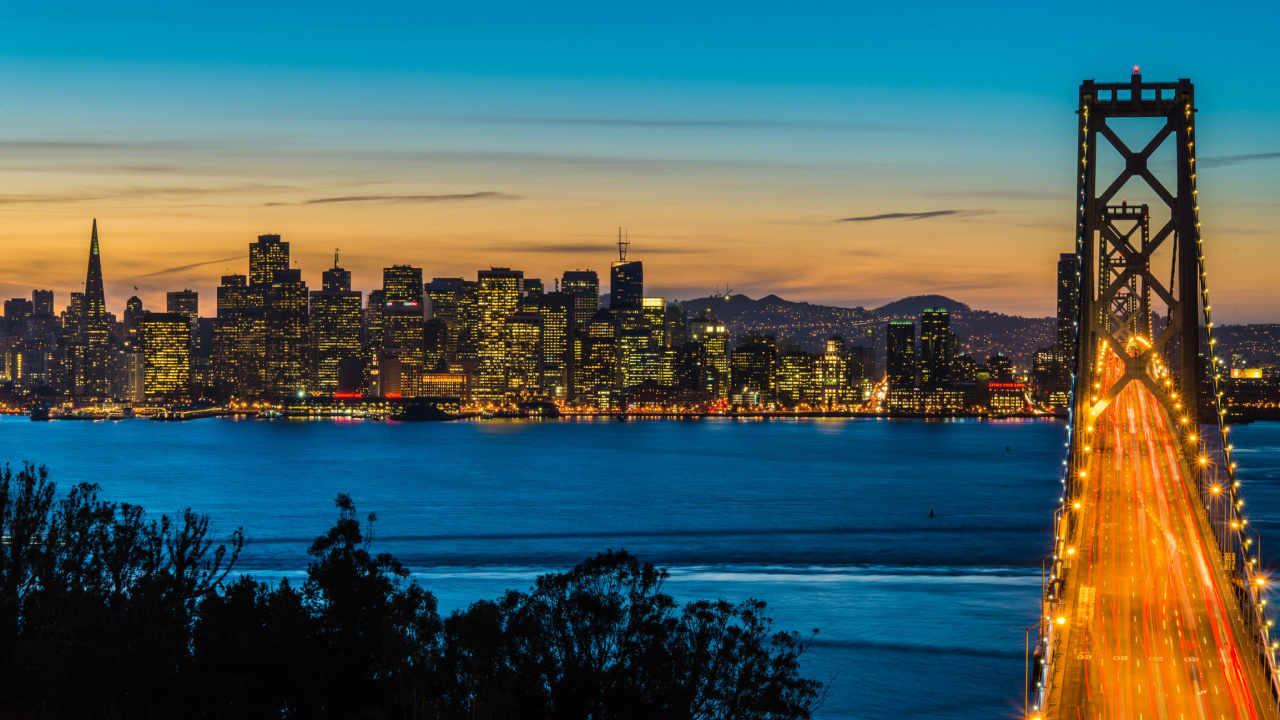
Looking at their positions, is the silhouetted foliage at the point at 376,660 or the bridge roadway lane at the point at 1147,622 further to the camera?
the bridge roadway lane at the point at 1147,622

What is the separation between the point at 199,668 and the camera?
52.4ft

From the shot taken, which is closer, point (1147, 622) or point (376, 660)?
point (376, 660)

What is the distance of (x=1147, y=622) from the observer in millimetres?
20969

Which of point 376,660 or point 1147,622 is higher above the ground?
point 376,660

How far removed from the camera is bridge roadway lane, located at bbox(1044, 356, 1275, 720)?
54.2 ft

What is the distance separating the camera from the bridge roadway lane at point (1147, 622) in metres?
16.5

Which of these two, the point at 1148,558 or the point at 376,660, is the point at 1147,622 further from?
the point at 376,660

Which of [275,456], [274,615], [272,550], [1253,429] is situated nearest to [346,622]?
[274,615]

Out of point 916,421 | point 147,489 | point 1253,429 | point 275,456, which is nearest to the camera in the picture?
point 147,489

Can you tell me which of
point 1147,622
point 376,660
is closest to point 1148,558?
point 1147,622

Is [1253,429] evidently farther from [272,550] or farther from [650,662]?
[650,662]

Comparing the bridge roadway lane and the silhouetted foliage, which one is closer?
the silhouetted foliage

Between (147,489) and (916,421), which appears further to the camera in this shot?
(916,421)

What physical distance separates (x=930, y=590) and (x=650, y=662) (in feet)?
72.6
